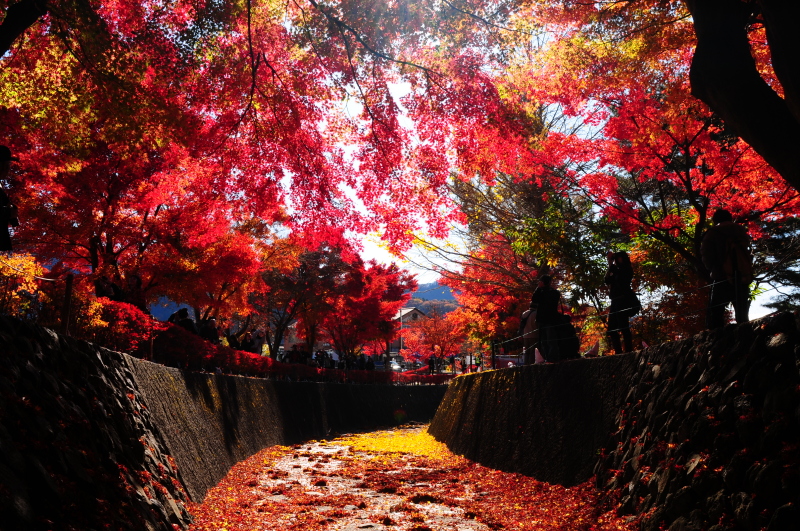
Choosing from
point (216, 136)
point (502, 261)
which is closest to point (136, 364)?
point (216, 136)

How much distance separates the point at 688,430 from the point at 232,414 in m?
10.0

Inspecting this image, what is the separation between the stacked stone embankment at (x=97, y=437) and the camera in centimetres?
426

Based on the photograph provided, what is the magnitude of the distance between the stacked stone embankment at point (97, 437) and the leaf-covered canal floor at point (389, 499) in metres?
0.62

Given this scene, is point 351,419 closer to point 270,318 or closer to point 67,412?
point 270,318

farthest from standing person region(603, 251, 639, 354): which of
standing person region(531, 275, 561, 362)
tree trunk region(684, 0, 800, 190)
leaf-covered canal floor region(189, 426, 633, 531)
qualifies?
tree trunk region(684, 0, 800, 190)

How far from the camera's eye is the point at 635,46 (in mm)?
10445

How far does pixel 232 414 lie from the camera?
520 inches

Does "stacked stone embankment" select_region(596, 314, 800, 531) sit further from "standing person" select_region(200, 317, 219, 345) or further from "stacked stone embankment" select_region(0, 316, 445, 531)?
"standing person" select_region(200, 317, 219, 345)

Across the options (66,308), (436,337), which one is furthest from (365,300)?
(66,308)

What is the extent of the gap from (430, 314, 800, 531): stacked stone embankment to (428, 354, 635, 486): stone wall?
26 millimetres

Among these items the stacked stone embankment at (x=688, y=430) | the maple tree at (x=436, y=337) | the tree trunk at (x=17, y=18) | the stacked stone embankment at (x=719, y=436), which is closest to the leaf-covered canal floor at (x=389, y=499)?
the stacked stone embankment at (x=688, y=430)

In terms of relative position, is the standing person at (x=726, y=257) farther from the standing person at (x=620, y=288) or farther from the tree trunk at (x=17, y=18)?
the tree trunk at (x=17, y=18)

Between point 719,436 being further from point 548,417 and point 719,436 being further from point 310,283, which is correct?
point 310,283

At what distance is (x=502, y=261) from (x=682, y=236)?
9952 mm
